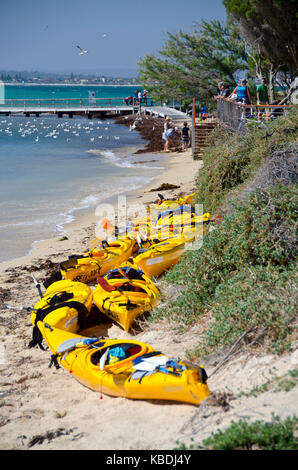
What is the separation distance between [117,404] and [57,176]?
17.4m

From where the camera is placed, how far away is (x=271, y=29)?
2038 cm

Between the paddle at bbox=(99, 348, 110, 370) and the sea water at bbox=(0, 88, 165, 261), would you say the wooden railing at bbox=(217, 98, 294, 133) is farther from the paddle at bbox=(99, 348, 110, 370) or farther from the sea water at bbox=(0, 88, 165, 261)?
the paddle at bbox=(99, 348, 110, 370)

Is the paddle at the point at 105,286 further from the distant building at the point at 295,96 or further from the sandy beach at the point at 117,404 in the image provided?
the distant building at the point at 295,96

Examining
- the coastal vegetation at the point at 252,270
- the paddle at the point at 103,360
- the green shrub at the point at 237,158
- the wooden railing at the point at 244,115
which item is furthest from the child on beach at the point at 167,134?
the paddle at the point at 103,360

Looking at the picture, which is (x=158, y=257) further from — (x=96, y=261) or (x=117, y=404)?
(x=117, y=404)

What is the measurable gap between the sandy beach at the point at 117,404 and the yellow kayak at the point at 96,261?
136 centimetres

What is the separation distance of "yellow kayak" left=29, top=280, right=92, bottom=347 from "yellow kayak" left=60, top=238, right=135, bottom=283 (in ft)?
2.80

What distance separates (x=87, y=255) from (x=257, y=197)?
12.5ft

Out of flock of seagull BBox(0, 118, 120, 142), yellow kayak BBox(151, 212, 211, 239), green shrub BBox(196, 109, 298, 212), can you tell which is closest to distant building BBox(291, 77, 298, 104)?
green shrub BBox(196, 109, 298, 212)

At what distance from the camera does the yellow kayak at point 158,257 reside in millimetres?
8633

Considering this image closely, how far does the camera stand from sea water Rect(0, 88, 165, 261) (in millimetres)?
13770

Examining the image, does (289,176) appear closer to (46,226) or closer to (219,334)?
(219,334)

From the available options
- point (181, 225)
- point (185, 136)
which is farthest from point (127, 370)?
point (185, 136)

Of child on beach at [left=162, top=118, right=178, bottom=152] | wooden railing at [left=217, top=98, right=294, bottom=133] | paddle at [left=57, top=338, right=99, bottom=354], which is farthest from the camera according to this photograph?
child on beach at [left=162, top=118, right=178, bottom=152]
